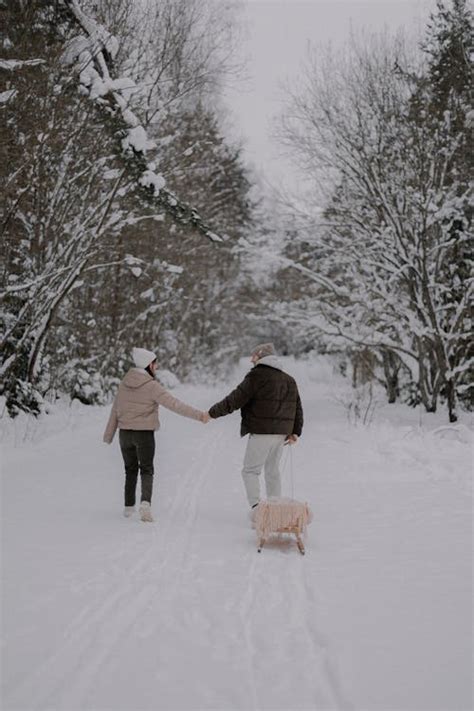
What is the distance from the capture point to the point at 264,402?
654 centimetres

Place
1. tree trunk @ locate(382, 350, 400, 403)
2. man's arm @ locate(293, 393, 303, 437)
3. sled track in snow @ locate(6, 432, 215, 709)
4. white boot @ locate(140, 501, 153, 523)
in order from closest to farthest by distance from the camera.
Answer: sled track in snow @ locate(6, 432, 215, 709) < white boot @ locate(140, 501, 153, 523) < man's arm @ locate(293, 393, 303, 437) < tree trunk @ locate(382, 350, 400, 403)

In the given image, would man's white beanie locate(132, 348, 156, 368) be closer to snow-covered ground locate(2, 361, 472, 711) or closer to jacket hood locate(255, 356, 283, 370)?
jacket hood locate(255, 356, 283, 370)

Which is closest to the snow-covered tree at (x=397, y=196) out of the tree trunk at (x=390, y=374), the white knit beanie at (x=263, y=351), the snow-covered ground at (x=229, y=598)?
the tree trunk at (x=390, y=374)

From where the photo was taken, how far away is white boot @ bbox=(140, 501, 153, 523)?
6.48 metres

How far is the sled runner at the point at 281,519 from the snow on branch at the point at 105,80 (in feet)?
25.7

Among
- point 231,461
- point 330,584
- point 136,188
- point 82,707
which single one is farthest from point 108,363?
point 82,707

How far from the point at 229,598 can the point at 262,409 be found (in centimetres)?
241

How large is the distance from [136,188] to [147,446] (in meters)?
7.19

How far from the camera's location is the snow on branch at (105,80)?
10438 millimetres

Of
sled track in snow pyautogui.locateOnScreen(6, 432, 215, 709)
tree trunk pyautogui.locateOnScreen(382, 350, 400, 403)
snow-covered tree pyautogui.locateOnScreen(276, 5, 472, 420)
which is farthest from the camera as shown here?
tree trunk pyautogui.locateOnScreen(382, 350, 400, 403)

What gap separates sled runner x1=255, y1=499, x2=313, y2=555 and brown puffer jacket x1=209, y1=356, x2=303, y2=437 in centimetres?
100

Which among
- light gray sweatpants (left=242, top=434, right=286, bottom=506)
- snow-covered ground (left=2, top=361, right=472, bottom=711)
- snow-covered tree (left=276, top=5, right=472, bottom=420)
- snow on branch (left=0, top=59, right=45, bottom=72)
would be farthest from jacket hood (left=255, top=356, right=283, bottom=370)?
snow-covered tree (left=276, top=5, right=472, bottom=420)

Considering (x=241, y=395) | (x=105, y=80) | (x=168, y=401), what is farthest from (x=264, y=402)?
(x=105, y=80)

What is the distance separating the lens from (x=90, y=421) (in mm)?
14414
